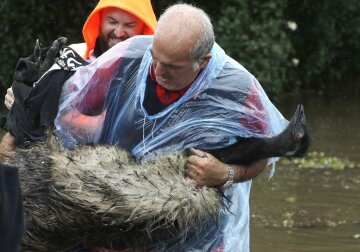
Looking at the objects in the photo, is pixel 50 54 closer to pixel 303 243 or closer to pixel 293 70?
pixel 303 243

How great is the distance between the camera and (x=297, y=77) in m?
17.4

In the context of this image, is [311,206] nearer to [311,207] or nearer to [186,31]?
[311,207]

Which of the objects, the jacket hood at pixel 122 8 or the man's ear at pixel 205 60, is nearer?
the man's ear at pixel 205 60

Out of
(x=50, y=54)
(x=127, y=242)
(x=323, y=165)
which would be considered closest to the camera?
(x=127, y=242)

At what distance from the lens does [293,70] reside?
56.4 feet

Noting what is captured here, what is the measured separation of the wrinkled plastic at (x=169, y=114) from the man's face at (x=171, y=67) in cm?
7

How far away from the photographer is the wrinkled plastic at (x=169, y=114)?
4613 millimetres

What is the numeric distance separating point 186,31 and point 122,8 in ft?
3.89

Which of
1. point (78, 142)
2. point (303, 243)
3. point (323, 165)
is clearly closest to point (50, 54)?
point (78, 142)

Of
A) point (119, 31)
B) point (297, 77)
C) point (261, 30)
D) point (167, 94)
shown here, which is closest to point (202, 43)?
point (167, 94)

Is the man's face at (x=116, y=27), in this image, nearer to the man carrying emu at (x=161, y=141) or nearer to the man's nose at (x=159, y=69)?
the man carrying emu at (x=161, y=141)

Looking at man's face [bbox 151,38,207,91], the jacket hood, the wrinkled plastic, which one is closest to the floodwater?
the jacket hood

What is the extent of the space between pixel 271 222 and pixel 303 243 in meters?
0.83

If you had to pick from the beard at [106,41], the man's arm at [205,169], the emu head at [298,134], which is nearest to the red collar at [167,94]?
the man's arm at [205,169]
